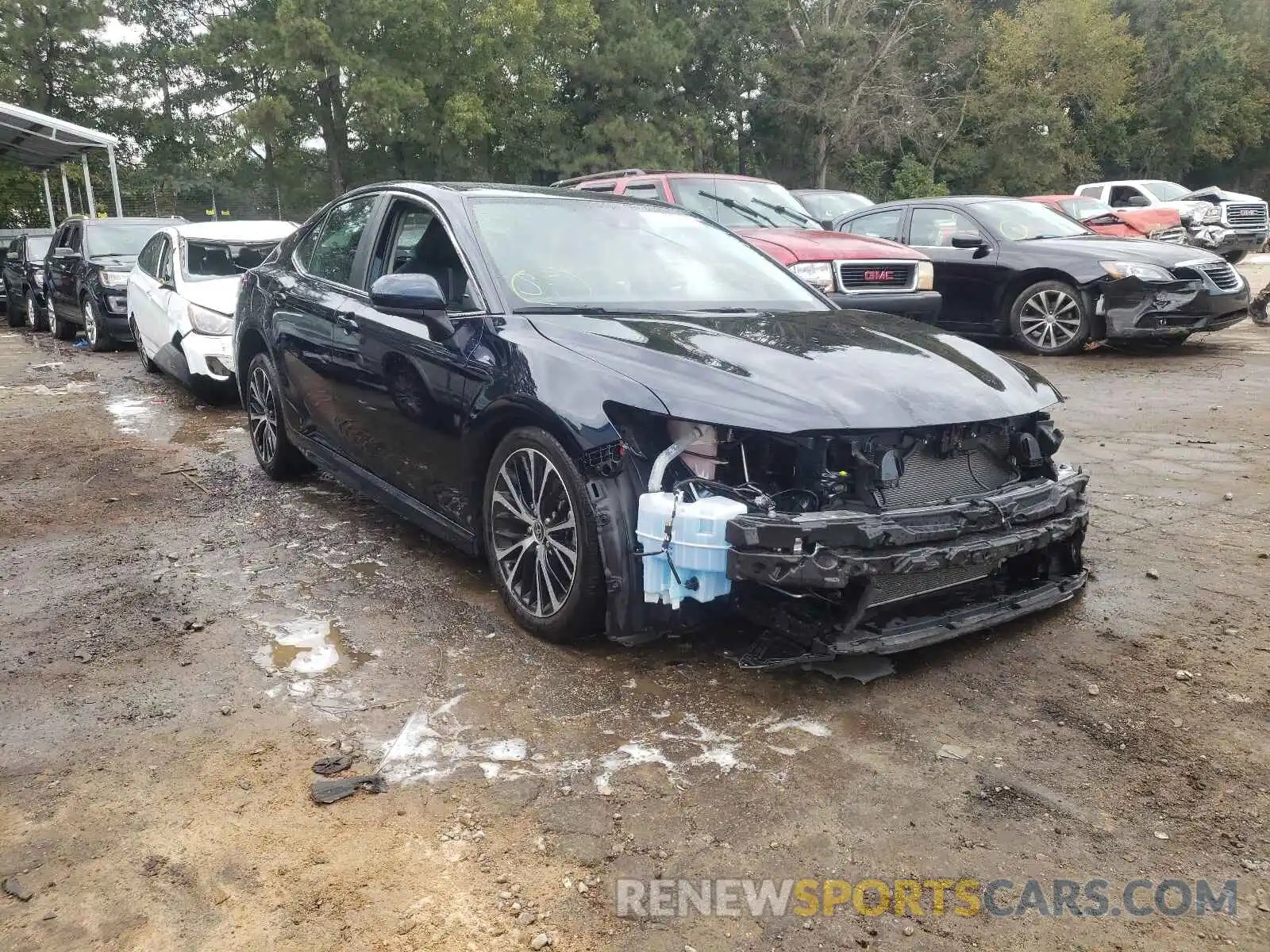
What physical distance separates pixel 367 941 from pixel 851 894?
1088 millimetres

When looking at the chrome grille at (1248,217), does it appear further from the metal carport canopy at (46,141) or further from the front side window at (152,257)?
the metal carport canopy at (46,141)

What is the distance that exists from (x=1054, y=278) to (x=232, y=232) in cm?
799

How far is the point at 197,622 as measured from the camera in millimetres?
3811

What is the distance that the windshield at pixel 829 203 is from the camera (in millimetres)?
13921

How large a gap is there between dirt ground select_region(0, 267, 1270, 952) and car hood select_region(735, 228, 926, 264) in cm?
436

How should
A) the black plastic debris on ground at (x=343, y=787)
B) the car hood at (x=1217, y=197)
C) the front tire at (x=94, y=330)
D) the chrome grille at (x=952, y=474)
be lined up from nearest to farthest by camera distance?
the black plastic debris on ground at (x=343, y=787)
the chrome grille at (x=952, y=474)
the front tire at (x=94, y=330)
the car hood at (x=1217, y=197)

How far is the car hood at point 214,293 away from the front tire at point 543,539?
534cm

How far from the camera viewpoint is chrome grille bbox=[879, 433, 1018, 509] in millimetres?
3117

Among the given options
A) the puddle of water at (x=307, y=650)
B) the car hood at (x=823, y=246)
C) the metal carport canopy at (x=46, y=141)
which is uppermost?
the metal carport canopy at (x=46, y=141)

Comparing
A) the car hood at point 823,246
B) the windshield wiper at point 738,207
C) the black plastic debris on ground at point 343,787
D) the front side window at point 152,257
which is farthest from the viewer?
the windshield wiper at point 738,207

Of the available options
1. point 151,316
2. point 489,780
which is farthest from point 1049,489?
point 151,316

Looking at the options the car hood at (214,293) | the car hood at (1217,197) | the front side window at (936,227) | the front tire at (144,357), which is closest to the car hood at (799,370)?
the car hood at (214,293)

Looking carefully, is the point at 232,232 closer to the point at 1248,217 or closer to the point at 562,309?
the point at 562,309

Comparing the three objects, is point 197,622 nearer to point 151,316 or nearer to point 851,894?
point 851,894
